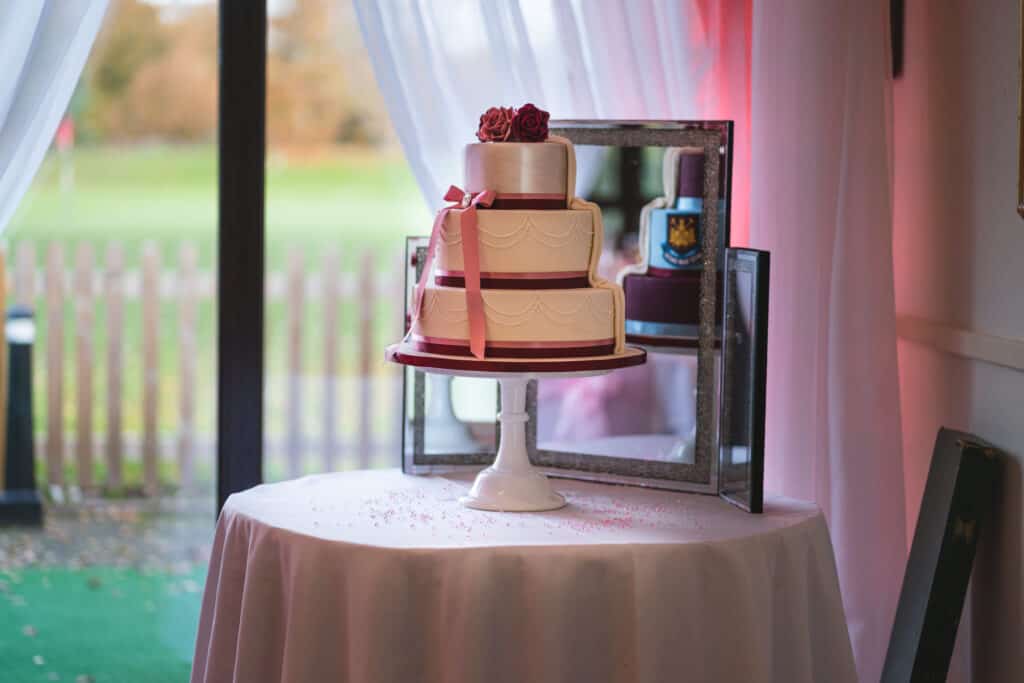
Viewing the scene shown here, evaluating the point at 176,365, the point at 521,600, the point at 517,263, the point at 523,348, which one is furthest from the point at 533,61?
the point at 176,365

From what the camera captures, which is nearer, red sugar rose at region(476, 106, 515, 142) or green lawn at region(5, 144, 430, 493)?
red sugar rose at region(476, 106, 515, 142)

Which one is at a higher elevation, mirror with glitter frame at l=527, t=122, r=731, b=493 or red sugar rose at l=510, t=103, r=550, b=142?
red sugar rose at l=510, t=103, r=550, b=142

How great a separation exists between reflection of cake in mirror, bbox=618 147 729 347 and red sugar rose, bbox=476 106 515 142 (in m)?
0.41

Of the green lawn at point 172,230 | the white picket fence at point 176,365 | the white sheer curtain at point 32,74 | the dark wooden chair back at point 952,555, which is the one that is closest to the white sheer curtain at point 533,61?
the white sheer curtain at point 32,74

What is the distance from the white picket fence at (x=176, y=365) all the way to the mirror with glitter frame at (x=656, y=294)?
Answer: 5.93ft

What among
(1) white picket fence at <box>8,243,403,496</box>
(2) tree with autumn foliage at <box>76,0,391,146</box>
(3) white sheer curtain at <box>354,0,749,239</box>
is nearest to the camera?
(3) white sheer curtain at <box>354,0,749,239</box>

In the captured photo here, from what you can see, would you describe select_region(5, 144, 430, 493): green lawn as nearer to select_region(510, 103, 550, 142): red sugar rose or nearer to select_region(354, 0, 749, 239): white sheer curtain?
select_region(354, 0, 749, 239): white sheer curtain

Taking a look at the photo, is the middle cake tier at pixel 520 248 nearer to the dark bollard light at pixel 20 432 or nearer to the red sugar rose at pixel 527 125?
the red sugar rose at pixel 527 125

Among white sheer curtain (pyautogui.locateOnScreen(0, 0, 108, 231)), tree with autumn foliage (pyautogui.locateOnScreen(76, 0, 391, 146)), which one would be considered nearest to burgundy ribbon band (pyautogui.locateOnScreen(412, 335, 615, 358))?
white sheer curtain (pyautogui.locateOnScreen(0, 0, 108, 231))

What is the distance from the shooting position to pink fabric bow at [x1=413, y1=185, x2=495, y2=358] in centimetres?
197

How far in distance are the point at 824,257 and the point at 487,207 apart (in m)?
0.84

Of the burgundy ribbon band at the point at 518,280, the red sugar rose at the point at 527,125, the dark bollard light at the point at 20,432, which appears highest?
the red sugar rose at the point at 527,125

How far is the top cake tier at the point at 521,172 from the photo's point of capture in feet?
6.68

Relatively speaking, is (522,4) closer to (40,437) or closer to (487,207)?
(487,207)
